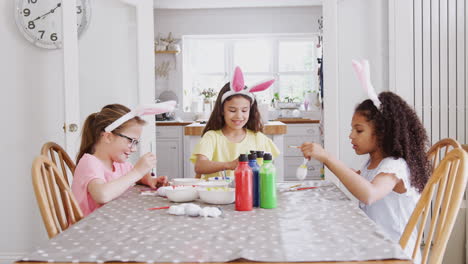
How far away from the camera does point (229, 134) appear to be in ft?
8.21

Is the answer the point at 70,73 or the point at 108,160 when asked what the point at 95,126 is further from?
the point at 70,73

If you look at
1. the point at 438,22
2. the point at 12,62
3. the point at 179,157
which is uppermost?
the point at 438,22

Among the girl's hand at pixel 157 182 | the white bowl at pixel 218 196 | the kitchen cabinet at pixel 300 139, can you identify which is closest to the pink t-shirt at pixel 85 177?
the girl's hand at pixel 157 182

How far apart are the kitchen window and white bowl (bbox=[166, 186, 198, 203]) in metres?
5.48

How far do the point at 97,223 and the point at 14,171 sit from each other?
224cm

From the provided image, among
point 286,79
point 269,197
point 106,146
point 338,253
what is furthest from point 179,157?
point 338,253

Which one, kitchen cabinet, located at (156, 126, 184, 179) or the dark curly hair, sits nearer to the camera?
the dark curly hair

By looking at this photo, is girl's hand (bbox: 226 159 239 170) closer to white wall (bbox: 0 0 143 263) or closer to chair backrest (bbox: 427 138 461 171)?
chair backrest (bbox: 427 138 461 171)

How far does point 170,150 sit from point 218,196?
187 inches

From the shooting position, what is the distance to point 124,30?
3.43m

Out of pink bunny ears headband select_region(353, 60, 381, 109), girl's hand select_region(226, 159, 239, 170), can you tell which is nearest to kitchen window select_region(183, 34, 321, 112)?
girl's hand select_region(226, 159, 239, 170)

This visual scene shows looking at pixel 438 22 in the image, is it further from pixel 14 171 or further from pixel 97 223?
pixel 14 171

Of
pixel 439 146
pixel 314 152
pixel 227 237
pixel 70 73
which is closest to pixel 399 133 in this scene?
pixel 439 146

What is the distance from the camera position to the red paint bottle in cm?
146
